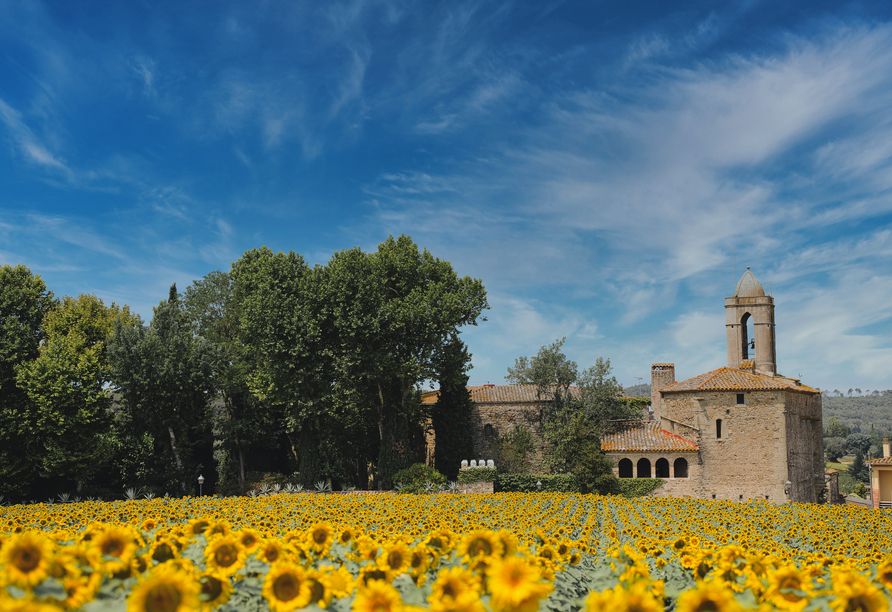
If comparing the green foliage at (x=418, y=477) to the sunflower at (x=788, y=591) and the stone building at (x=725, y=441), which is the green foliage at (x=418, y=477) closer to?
the stone building at (x=725, y=441)

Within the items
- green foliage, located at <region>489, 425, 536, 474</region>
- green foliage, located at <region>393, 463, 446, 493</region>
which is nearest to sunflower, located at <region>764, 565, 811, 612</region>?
green foliage, located at <region>393, 463, 446, 493</region>

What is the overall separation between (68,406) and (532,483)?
71.9 ft

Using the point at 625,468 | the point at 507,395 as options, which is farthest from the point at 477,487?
the point at 507,395

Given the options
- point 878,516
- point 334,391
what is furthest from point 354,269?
point 878,516

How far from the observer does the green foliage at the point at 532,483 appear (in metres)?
30.1

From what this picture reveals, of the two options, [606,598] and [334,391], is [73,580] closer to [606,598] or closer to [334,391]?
[606,598]

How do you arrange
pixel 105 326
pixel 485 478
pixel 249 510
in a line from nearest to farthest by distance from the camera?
pixel 249 510, pixel 485 478, pixel 105 326

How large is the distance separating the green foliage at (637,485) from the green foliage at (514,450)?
7079mm

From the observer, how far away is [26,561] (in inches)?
106

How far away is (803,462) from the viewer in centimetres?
3525

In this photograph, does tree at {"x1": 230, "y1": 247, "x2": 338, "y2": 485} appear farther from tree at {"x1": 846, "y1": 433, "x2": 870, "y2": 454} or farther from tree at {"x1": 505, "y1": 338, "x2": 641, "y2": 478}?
tree at {"x1": 846, "y1": 433, "x2": 870, "y2": 454}

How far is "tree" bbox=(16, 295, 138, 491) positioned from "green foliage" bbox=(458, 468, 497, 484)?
16.4 m

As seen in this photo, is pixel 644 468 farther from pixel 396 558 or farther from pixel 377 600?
pixel 377 600

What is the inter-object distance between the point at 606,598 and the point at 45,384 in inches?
1124
